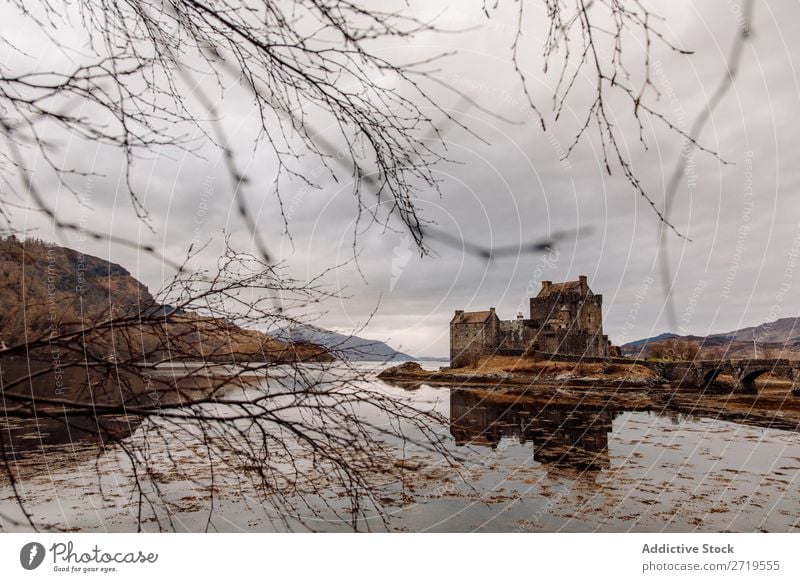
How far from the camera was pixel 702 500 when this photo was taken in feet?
18.9

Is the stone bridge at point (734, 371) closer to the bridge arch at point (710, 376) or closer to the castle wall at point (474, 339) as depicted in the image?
the bridge arch at point (710, 376)

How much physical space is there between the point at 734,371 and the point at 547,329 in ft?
32.2

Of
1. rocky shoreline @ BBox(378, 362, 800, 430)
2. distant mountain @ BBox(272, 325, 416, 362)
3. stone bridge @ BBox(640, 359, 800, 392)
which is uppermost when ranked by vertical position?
distant mountain @ BBox(272, 325, 416, 362)

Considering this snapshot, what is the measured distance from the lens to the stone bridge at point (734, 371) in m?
22.4

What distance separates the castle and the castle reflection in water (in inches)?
530

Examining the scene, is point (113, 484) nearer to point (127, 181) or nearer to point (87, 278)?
point (87, 278)

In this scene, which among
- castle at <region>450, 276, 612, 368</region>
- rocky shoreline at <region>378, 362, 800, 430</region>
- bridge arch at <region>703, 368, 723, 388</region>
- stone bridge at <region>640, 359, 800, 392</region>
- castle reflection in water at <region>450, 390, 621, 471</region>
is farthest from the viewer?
castle at <region>450, 276, 612, 368</region>

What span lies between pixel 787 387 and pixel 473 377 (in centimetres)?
1506

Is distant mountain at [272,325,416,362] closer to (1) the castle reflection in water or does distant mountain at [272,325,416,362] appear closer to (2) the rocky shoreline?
(1) the castle reflection in water

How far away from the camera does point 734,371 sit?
77.6 feet

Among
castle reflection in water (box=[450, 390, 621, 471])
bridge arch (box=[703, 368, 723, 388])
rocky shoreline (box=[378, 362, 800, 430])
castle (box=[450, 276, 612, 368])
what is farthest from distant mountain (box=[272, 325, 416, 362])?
castle (box=[450, 276, 612, 368])

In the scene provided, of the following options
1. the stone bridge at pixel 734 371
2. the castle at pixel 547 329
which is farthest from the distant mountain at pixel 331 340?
the castle at pixel 547 329

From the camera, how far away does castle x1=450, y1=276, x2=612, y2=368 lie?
99.0ft

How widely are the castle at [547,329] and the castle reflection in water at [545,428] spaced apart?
13452 mm
